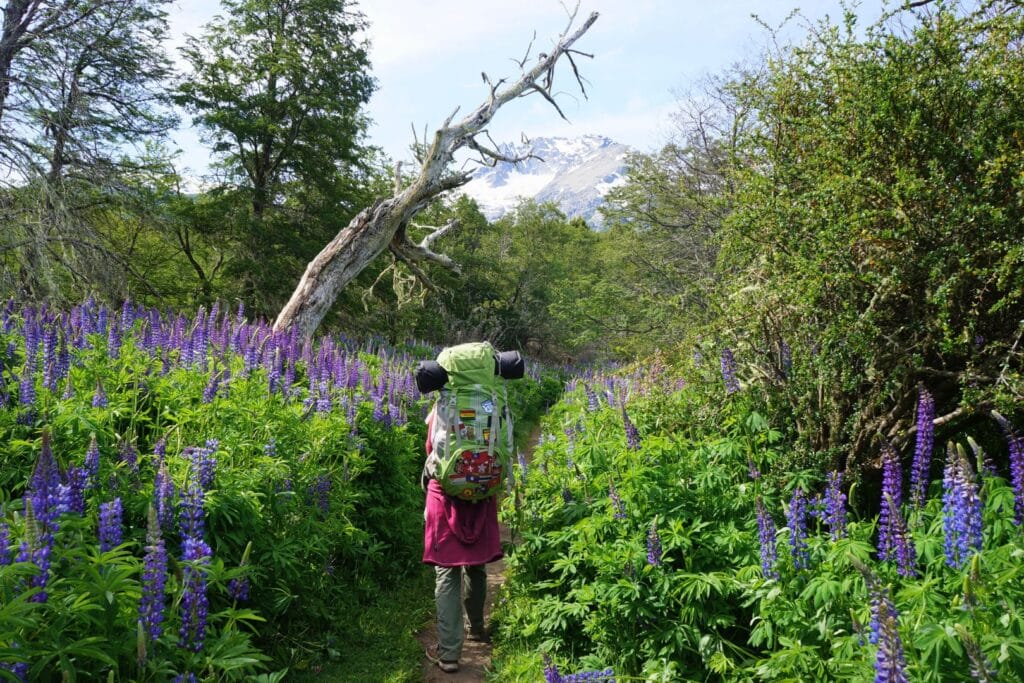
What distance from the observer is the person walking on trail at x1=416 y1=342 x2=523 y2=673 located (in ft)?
14.8

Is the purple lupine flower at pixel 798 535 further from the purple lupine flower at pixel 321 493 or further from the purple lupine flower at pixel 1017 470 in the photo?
the purple lupine flower at pixel 321 493

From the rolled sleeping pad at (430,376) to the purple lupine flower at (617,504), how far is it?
4.63ft

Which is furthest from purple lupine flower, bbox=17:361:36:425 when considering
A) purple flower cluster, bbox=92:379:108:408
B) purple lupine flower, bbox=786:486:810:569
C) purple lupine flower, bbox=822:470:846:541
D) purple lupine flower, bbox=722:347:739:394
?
purple lupine flower, bbox=722:347:739:394

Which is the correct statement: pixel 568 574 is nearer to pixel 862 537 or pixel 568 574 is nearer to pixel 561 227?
pixel 862 537

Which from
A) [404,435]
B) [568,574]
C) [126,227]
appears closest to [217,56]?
[126,227]

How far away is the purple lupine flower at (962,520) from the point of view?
104 inches

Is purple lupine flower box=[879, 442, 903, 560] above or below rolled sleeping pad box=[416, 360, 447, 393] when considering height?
below

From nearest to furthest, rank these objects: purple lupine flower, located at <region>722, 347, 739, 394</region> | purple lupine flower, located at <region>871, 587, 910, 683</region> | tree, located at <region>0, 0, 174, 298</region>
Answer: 1. purple lupine flower, located at <region>871, 587, 910, 683</region>
2. purple lupine flower, located at <region>722, 347, 739, 394</region>
3. tree, located at <region>0, 0, 174, 298</region>

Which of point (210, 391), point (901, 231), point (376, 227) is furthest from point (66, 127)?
point (901, 231)

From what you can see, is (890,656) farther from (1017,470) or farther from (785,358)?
(785,358)

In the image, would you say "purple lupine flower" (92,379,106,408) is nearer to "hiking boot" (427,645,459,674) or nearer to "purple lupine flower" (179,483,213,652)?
"purple lupine flower" (179,483,213,652)

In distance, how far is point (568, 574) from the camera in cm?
488

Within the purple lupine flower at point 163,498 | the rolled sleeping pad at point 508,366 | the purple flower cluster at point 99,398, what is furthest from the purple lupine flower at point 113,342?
the rolled sleeping pad at point 508,366

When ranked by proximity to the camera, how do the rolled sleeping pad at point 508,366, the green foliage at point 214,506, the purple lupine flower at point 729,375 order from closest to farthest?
1. the green foliage at point 214,506
2. the rolled sleeping pad at point 508,366
3. the purple lupine flower at point 729,375
